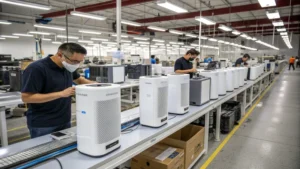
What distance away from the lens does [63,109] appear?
153cm

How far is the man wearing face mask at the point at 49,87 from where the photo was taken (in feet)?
4.31

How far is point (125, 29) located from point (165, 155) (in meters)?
12.7

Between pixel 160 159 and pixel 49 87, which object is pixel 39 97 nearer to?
pixel 49 87

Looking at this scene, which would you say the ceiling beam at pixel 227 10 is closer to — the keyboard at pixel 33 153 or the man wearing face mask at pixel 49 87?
the man wearing face mask at pixel 49 87

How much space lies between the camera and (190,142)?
2.08 m

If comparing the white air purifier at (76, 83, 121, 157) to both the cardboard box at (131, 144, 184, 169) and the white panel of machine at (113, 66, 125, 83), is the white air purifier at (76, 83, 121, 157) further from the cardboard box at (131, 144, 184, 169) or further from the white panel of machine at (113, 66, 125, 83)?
the white panel of machine at (113, 66, 125, 83)

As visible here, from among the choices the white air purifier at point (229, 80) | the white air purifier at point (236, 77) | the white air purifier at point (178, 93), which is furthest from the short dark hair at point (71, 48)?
the white air purifier at point (236, 77)

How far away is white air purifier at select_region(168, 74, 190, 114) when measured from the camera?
71.1 inches

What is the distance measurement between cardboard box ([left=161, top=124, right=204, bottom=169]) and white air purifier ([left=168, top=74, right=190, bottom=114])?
13.8 inches

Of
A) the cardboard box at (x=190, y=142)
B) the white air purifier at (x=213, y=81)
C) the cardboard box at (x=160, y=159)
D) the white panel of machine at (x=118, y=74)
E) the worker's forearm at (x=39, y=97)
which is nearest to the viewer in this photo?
the worker's forearm at (x=39, y=97)

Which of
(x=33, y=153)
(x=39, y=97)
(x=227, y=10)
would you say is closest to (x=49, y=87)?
(x=39, y=97)

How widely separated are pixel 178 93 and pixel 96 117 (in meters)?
0.97

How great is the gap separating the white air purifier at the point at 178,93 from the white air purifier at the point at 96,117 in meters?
0.79

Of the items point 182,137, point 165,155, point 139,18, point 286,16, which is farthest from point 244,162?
point 286,16
